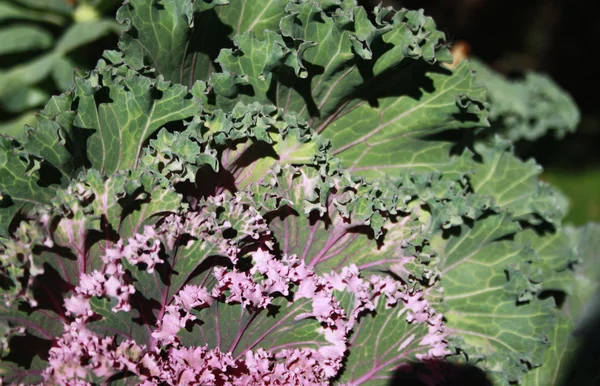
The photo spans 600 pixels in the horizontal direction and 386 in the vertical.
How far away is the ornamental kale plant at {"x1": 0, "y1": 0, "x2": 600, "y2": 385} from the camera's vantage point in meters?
1.62

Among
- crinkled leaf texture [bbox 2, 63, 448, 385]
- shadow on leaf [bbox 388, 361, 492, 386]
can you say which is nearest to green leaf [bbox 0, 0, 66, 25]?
crinkled leaf texture [bbox 2, 63, 448, 385]

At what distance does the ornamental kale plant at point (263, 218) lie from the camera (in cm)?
162

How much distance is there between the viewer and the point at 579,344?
219cm

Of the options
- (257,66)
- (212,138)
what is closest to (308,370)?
(212,138)

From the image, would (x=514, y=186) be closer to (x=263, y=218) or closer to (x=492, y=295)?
(x=492, y=295)

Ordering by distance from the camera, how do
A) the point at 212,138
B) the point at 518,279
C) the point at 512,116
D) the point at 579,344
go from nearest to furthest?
the point at 212,138 < the point at 518,279 < the point at 579,344 < the point at 512,116

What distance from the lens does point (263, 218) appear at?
180 cm

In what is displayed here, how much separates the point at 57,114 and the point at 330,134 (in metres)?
0.87

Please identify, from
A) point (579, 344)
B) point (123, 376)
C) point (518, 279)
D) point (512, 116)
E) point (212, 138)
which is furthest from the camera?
point (512, 116)

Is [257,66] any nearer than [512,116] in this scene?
Yes

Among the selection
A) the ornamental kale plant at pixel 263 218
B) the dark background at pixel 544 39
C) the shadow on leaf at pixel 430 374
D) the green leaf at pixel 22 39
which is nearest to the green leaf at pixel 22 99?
the green leaf at pixel 22 39

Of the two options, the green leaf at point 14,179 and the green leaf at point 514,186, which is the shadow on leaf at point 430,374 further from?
the green leaf at point 14,179

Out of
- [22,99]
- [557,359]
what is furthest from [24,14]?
[557,359]

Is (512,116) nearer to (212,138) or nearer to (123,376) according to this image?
A: (212,138)
